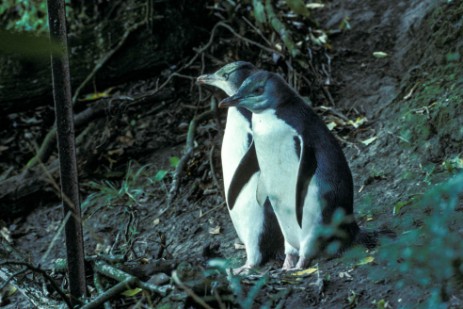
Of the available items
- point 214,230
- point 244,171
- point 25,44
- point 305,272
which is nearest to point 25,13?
point 214,230

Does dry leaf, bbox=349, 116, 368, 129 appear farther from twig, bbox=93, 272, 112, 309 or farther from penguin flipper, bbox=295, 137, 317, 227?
twig, bbox=93, 272, 112, 309

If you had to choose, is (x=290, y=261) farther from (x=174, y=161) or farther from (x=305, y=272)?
(x=174, y=161)

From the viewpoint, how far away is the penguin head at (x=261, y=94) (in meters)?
3.19

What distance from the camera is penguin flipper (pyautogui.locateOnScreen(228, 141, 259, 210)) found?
11.2 feet

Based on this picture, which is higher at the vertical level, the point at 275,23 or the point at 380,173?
the point at 275,23

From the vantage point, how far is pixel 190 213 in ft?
15.8

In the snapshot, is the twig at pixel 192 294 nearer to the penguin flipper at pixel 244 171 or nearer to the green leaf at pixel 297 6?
the penguin flipper at pixel 244 171

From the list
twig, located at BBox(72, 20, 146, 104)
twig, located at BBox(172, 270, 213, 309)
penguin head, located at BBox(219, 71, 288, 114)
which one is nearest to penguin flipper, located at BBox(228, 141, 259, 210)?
penguin head, located at BBox(219, 71, 288, 114)

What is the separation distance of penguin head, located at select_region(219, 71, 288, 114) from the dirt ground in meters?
0.77

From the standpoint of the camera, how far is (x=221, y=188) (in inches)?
192

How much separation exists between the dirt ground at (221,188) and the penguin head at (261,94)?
2.52ft

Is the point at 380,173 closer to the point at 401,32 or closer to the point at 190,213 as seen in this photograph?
the point at 190,213

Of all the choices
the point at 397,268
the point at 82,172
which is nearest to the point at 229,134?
the point at 397,268

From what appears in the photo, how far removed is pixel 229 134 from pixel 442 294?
6.53 ft
